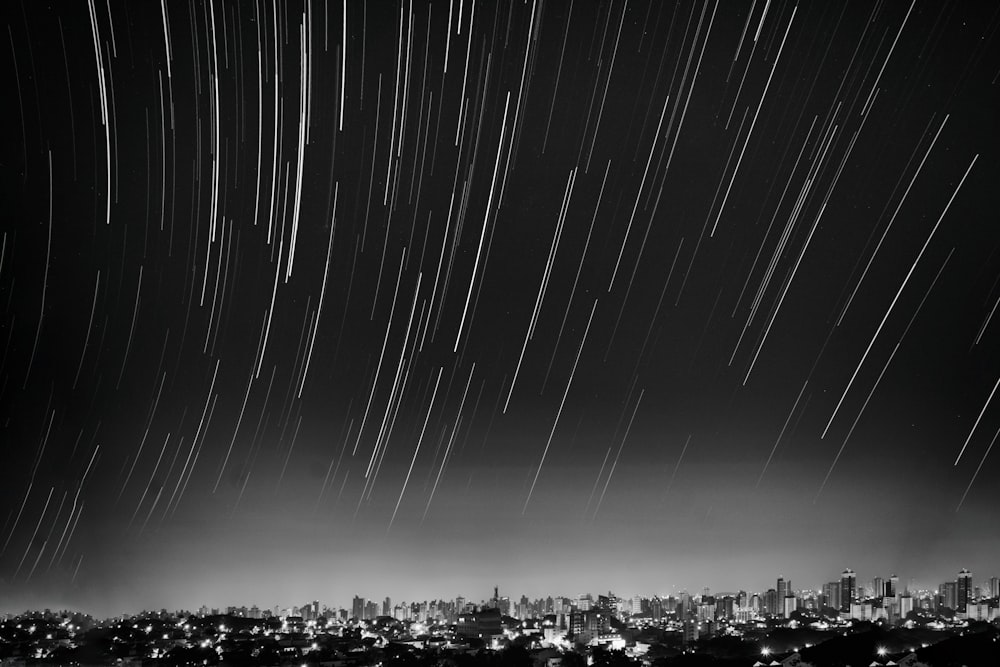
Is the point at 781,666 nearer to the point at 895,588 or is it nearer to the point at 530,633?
the point at 530,633

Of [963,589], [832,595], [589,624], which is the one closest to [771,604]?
[832,595]

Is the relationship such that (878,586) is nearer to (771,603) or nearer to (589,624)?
(771,603)

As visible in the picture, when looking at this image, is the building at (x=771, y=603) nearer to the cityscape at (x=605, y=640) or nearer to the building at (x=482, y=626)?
the cityscape at (x=605, y=640)

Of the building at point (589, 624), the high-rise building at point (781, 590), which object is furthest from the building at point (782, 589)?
the building at point (589, 624)

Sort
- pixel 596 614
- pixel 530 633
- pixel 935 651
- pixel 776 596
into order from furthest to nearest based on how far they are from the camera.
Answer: pixel 776 596, pixel 596 614, pixel 530 633, pixel 935 651

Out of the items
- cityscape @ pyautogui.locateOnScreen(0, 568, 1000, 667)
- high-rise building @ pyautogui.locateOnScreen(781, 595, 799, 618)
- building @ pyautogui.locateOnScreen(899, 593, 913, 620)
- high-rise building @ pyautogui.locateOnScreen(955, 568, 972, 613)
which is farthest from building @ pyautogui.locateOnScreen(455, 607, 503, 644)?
high-rise building @ pyautogui.locateOnScreen(955, 568, 972, 613)

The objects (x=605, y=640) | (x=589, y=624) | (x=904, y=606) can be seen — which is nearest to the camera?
(x=605, y=640)

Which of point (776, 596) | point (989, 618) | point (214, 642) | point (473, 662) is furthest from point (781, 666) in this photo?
point (776, 596)
